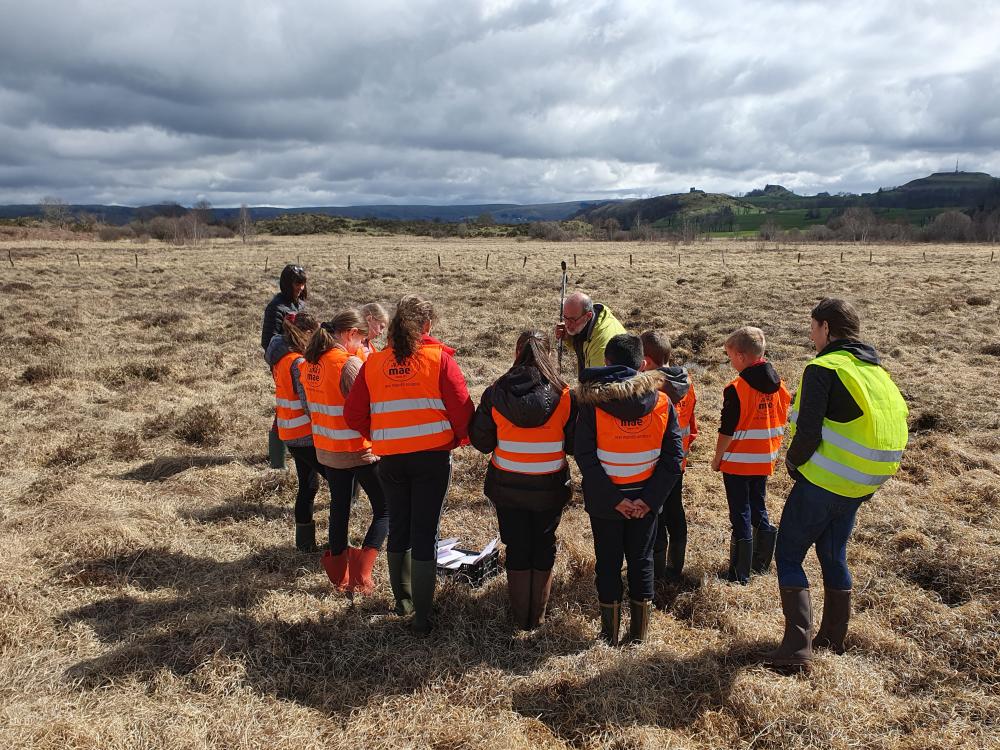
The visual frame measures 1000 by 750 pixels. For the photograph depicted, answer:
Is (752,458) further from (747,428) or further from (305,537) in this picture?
(305,537)

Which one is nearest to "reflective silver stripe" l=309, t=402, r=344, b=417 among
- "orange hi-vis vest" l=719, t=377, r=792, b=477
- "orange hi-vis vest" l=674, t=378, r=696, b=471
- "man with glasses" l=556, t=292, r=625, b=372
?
"man with glasses" l=556, t=292, r=625, b=372

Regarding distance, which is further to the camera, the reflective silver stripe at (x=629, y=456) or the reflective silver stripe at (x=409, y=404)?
the reflective silver stripe at (x=409, y=404)

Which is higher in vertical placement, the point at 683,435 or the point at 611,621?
the point at 683,435

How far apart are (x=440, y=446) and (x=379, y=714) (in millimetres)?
1514

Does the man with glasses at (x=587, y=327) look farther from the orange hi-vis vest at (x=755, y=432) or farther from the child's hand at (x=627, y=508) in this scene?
the child's hand at (x=627, y=508)

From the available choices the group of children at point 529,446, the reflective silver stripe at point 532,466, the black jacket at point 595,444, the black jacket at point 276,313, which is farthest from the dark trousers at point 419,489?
the black jacket at point 276,313

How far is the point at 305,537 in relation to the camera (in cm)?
527

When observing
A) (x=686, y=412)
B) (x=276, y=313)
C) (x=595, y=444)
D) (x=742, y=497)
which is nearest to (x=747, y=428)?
(x=686, y=412)

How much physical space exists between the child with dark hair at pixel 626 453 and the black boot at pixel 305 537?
101 inches

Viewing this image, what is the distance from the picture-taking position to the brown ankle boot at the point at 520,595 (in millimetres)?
4086

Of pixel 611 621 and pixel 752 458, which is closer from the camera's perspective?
pixel 611 621

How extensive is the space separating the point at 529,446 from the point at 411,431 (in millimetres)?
739

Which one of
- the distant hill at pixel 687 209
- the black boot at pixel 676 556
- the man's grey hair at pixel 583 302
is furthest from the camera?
the distant hill at pixel 687 209

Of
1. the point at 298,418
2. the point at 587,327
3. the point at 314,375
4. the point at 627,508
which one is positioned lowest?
the point at 627,508
